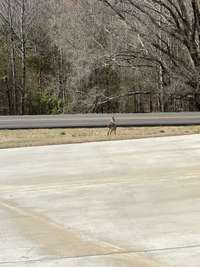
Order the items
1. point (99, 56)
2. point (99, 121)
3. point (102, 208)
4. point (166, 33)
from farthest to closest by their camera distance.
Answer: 1. point (99, 56)
2. point (166, 33)
3. point (99, 121)
4. point (102, 208)

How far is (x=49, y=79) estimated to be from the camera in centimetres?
4853

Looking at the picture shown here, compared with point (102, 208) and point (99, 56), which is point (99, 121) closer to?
point (99, 56)

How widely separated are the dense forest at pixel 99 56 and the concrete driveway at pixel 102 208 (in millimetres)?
21265

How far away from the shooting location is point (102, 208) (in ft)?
26.9

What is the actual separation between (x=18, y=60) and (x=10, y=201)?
135 ft

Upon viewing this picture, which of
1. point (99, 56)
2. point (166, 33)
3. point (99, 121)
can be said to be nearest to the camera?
point (99, 121)

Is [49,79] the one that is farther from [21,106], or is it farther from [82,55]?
[82,55]

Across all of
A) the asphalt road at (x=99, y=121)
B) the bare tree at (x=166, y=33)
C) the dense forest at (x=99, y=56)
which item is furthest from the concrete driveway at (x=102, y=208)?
the dense forest at (x=99, y=56)

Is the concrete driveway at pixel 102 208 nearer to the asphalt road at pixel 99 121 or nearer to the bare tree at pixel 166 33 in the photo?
the asphalt road at pixel 99 121

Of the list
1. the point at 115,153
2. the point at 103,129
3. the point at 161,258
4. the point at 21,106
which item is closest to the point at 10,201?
the point at 161,258

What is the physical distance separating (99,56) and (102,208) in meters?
29.3

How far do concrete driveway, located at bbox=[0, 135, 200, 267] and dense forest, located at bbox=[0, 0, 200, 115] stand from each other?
2127 centimetres

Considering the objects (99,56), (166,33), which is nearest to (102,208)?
(166,33)

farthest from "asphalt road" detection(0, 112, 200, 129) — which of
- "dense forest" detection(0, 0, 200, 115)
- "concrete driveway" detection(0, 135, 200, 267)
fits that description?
"concrete driveway" detection(0, 135, 200, 267)
